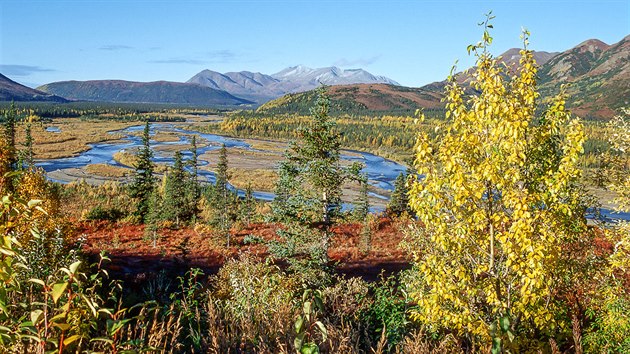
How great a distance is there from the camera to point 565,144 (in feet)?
19.7

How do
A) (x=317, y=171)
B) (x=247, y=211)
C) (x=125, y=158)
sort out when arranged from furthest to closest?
(x=125, y=158) < (x=247, y=211) < (x=317, y=171)

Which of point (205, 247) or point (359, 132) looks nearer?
point (205, 247)

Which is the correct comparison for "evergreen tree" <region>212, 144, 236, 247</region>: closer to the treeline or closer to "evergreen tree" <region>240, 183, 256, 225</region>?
"evergreen tree" <region>240, 183, 256, 225</region>

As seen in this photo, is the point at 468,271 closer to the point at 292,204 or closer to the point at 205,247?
the point at 292,204

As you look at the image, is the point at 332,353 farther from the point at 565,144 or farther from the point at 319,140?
the point at 319,140

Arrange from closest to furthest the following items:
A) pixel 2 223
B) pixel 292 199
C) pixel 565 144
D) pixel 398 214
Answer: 1. pixel 2 223
2. pixel 565 144
3. pixel 292 199
4. pixel 398 214

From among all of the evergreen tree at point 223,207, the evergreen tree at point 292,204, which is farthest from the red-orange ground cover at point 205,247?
the evergreen tree at point 292,204

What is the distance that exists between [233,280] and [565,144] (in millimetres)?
5131

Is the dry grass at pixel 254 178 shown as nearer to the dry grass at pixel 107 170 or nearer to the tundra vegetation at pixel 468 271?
the dry grass at pixel 107 170

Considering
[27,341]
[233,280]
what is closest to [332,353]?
[27,341]

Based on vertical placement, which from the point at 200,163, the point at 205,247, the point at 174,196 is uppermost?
the point at 174,196

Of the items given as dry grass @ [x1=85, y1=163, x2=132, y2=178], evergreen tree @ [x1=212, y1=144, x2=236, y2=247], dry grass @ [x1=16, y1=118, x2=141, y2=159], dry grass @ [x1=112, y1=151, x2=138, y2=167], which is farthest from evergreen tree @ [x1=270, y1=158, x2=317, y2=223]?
dry grass @ [x1=16, y1=118, x2=141, y2=159]

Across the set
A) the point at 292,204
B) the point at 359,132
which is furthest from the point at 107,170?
the point at 359,132

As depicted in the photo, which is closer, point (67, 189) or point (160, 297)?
point (160, 297)
